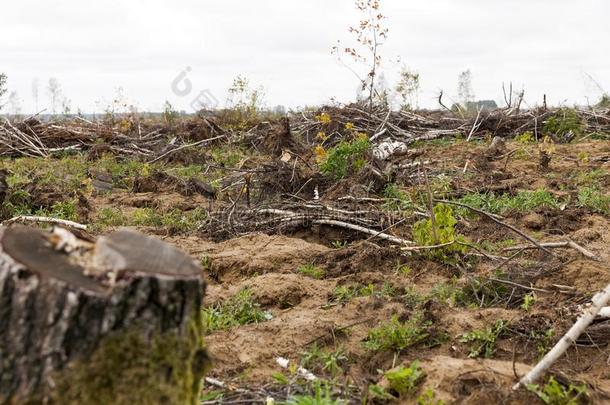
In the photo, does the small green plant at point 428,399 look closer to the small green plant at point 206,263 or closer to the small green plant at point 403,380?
the small green plant at point 403,380

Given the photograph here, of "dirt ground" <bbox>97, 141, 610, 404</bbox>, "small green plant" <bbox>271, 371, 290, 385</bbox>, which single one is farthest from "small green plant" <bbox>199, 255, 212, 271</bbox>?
"small green plant" <bbox>271, 371, 290, 385</bbox>

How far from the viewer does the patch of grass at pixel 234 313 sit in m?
3.46

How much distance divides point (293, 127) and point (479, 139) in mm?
3397

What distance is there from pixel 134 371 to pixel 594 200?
16.3 ft

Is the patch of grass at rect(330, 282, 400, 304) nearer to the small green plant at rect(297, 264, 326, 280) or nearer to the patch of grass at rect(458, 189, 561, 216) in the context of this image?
the small green plant at rect(297, 264, 326, 280)

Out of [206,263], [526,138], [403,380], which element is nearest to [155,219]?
[206,263]

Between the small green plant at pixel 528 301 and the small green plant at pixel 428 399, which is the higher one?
the small green plant at pixel 528 301

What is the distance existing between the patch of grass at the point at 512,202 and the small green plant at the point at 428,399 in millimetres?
3003

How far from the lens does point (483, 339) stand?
310cm

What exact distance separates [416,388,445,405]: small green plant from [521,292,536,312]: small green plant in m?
1.07

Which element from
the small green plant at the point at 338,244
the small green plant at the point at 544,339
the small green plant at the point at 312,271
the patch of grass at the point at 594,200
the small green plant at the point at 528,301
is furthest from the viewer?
the patch of grass at the point at 594,200

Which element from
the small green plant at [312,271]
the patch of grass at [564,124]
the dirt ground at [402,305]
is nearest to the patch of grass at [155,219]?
the dirt ground at [402,305]

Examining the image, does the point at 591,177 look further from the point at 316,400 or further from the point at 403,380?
the point at 316,400

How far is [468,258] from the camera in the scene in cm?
430
